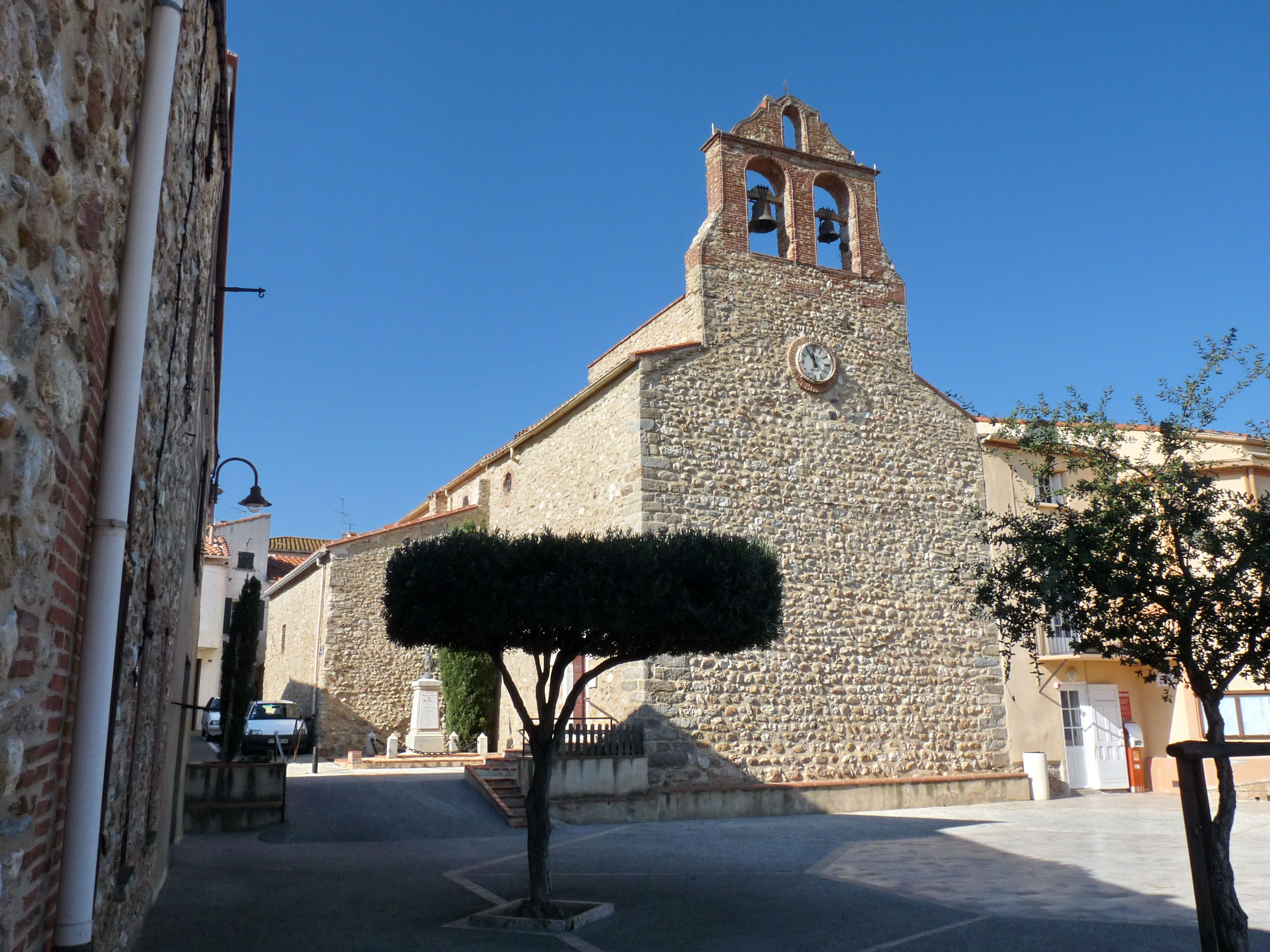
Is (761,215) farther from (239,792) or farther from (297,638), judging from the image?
(297,638)

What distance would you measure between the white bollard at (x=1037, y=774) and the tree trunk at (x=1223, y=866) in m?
12.0

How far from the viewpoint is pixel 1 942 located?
242cm

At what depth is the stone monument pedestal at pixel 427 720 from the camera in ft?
71.1

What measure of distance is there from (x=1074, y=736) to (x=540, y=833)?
15408 millimetres

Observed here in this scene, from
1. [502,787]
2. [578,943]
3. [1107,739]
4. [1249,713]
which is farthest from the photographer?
[1107,739]

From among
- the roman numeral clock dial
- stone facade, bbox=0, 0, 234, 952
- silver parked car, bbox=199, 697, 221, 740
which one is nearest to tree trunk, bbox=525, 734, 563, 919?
stone facade, bbox=0, 0, 234, 952

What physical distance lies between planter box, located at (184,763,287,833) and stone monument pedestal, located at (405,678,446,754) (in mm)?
8322

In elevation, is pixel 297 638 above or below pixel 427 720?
above

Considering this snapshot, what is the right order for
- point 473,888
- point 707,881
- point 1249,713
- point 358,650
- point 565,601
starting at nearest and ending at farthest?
point 565,601, point 473,888, point 707,881, point 1249,713, point 358,650

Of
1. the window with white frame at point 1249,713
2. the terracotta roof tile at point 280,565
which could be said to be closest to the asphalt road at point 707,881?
the window with white frame at point 1249,713

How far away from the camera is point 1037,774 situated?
18.1 m

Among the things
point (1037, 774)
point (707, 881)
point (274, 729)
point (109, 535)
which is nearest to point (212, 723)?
point (274, 729)

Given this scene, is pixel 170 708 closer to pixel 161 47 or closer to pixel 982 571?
pixel 161 47

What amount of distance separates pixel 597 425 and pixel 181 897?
10.9 m
